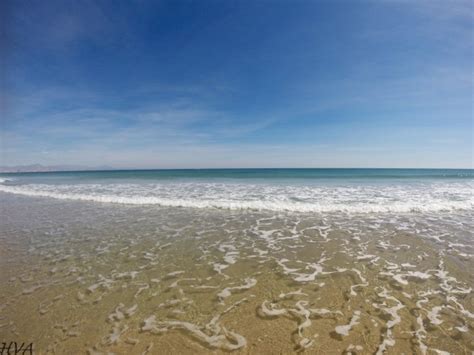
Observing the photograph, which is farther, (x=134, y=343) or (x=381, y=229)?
(x=381, y=229)

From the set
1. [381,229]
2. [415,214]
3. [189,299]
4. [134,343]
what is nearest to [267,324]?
[189,299]

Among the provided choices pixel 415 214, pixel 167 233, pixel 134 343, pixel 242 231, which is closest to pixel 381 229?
pixel 415 214

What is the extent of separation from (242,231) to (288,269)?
11.3ft

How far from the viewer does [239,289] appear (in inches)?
189

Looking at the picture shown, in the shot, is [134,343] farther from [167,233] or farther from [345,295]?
[167,233]

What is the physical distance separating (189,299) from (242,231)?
4.72 m

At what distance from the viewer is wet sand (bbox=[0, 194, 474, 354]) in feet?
11.2

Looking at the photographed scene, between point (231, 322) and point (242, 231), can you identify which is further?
point (242, 231)

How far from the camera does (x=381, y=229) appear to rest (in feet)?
30.0

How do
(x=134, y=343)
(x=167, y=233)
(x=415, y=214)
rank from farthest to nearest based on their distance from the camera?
(x=415, y=214), (x=167, y=233), (x=134, y=343)

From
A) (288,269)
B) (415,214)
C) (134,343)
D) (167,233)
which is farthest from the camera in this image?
(415,214)

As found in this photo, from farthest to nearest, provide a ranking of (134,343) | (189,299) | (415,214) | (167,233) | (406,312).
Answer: (415,214) < (167,233) < (189,299) < (406,312) < (134,343)

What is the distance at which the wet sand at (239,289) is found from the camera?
3.40 meters

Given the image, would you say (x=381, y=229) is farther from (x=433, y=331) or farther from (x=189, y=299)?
(x=189, y=299)
